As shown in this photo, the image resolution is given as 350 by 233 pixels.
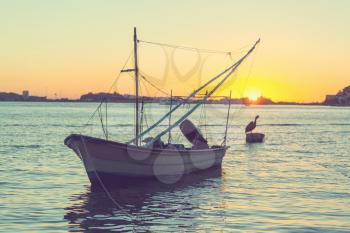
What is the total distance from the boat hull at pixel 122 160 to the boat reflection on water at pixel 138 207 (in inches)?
22.8

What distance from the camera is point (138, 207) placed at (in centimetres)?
2405

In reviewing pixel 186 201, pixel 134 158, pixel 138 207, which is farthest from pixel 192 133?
pixel 138 207

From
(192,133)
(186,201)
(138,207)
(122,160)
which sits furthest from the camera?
(192,133)

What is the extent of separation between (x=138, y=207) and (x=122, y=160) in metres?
4.49

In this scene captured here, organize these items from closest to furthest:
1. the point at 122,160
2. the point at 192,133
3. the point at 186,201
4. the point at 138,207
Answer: the point at 138,207
the point at 186,201
the point at 122,160
the point at 192,133

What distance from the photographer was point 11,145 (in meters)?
59.7

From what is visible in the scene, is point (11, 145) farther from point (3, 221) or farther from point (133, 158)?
point (3, 221)

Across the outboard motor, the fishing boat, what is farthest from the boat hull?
the outboard motor

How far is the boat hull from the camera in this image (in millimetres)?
27109

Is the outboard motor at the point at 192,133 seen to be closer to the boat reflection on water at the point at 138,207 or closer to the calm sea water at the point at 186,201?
the calm sea water at the point at 186,201

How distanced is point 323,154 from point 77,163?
89.2 ft

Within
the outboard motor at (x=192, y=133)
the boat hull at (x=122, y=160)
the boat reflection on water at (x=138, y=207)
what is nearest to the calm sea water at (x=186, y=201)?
the boat reflection on water at (x=138, y=207)

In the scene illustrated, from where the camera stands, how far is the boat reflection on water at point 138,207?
2033cm

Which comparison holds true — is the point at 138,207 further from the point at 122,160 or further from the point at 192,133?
the point at 192,133
